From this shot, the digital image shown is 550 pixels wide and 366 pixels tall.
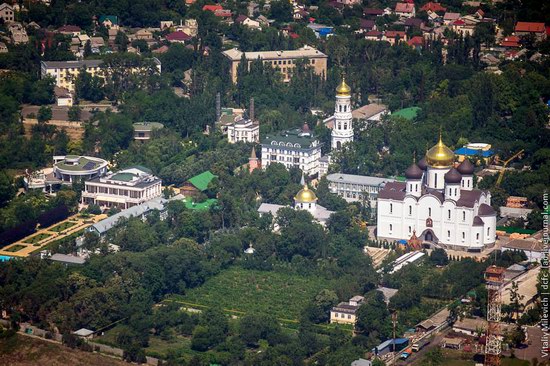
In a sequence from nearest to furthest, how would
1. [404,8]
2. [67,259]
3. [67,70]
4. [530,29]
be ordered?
→ [67,259] < [67,70] < [530,29] < [404,8]

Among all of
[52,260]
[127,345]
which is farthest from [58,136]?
[127,345]

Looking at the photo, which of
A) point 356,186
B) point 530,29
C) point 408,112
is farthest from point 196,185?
point 530,29

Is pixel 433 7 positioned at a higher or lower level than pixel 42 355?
higher

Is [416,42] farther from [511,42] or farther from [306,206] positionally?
[306,206]

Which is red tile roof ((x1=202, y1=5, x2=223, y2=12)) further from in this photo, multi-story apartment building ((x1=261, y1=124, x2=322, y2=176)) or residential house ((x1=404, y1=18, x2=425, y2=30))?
multi-story apartment building ((x1=261, y1=124, x2=322, y2=176))

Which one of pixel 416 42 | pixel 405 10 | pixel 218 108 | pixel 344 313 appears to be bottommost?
pixel 344 313

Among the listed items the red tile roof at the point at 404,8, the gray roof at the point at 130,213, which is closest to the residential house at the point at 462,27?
the red tile roof at the point at 404,8
